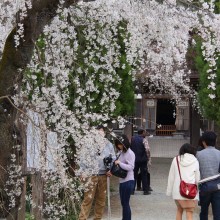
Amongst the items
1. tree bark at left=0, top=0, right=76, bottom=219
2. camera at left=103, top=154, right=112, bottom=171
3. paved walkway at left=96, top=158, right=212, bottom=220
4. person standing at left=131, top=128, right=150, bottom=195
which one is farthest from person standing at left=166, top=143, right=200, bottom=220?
person standing at left=131, top=128, right=150, bottom=195

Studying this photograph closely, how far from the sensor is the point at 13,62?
16.6 feet

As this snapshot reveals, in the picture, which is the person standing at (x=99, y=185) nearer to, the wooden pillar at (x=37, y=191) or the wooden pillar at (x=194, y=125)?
the wooden pillar at (x=37, y=191)

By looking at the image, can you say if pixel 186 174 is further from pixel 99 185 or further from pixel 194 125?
pixel 194 125

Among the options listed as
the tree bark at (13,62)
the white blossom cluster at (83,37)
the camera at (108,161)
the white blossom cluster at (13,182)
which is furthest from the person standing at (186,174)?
the tree bark at (13,62)

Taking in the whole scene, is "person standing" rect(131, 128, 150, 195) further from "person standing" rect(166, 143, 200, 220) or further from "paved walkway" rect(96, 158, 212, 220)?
"person standing" rect(166, 143, 200, 220)

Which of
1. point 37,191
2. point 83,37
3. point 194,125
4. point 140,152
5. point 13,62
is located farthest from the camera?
point 194,125

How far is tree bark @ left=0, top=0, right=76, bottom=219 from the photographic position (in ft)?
16.1

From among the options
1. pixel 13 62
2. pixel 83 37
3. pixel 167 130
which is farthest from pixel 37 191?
pixel 167 130

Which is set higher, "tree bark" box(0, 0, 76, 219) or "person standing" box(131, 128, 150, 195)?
"tree bark" box(0, 0, 76, 219)

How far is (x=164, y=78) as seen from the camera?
945cm

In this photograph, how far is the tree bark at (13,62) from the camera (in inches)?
194

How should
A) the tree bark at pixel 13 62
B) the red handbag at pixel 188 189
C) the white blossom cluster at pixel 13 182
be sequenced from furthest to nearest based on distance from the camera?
the red handbag at pixel 188 189, the white blossom cluster at pixel 13 182, the tree bark at pixel 13 62

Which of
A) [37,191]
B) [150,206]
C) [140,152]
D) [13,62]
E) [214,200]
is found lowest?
[150,206]

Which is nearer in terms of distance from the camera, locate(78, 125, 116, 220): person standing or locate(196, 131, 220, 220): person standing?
locate(196, 131, 220, 220): person standing
